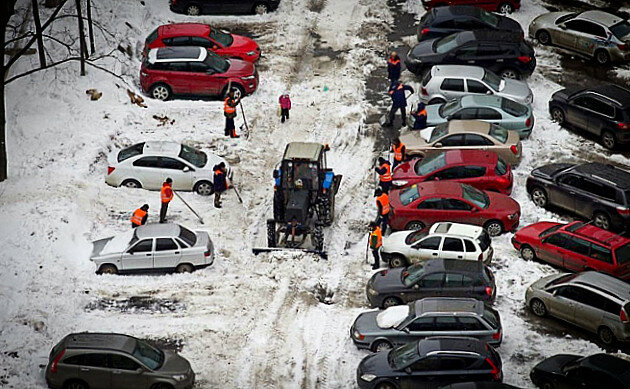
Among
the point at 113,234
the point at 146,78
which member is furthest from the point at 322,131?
the point at 113,234

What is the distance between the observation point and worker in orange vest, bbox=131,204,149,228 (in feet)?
84.6

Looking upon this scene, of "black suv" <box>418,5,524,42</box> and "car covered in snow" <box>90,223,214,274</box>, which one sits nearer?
"car covered in snow" <box>90,223,214,274</box>

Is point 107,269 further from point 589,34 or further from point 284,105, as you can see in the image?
point 589,34

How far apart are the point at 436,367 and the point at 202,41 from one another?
18.4 m

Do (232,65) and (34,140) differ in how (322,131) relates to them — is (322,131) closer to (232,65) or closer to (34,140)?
(232,65)

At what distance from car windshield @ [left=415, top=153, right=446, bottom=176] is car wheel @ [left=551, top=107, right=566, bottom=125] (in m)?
5.68

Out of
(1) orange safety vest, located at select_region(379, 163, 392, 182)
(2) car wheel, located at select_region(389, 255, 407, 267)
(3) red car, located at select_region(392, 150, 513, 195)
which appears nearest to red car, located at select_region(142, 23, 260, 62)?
(3) red car, located at select_region(392, 150, 513, 195)

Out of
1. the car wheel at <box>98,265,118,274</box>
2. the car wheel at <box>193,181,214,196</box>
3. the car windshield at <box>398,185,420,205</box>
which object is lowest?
the car wheel at <box>98,265,118,274</box>

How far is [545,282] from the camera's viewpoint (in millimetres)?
23094

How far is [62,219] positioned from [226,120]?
23.9 ft

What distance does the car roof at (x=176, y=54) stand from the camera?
3228 centimetres

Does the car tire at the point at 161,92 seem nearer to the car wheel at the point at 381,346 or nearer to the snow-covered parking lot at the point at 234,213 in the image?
the snow-covered parking lot at the point at 234,213

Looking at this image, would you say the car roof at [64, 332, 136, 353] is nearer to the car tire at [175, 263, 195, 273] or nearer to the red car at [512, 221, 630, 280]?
the car tire at [175, 263, 195, 273]

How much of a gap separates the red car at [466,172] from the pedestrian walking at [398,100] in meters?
3.47
